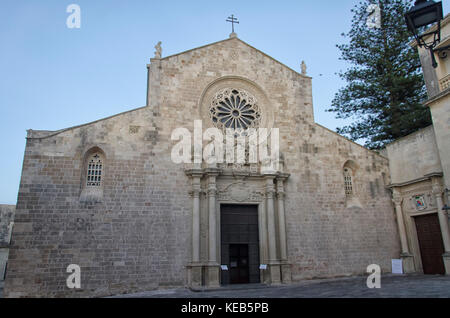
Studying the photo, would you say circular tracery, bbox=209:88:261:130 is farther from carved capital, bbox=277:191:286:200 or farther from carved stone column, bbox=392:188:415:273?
carved stone column, bbox=392:188:415:273

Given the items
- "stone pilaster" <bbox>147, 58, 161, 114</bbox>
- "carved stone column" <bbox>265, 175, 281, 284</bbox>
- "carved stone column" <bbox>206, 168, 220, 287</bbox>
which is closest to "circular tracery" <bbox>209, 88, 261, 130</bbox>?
"stone pilaster" <bbox>147, 58, 161, 114</bbox>

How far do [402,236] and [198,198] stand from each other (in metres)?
9.34

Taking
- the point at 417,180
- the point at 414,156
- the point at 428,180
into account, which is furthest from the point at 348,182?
the point at 428,180

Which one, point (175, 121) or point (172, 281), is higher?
point (175, 121)

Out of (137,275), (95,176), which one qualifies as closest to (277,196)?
(137,275)

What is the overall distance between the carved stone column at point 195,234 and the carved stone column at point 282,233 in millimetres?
3358

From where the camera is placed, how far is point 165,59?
14789mm

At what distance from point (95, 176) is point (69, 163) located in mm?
1019

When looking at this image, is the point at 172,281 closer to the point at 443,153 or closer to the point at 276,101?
the point at 276,101

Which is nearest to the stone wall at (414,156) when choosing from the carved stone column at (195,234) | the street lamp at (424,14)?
the carved stone column at (195,234)

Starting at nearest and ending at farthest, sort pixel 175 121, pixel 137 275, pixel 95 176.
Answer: pixel 137 275
pixel 95 176
pixel 175 121

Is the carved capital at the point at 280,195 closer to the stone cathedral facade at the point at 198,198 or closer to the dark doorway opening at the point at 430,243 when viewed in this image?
the stone cathedral facade at the point at 198,198

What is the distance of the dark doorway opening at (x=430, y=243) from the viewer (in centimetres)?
1398

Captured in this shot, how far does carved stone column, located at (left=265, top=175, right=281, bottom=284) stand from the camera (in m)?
13.2
